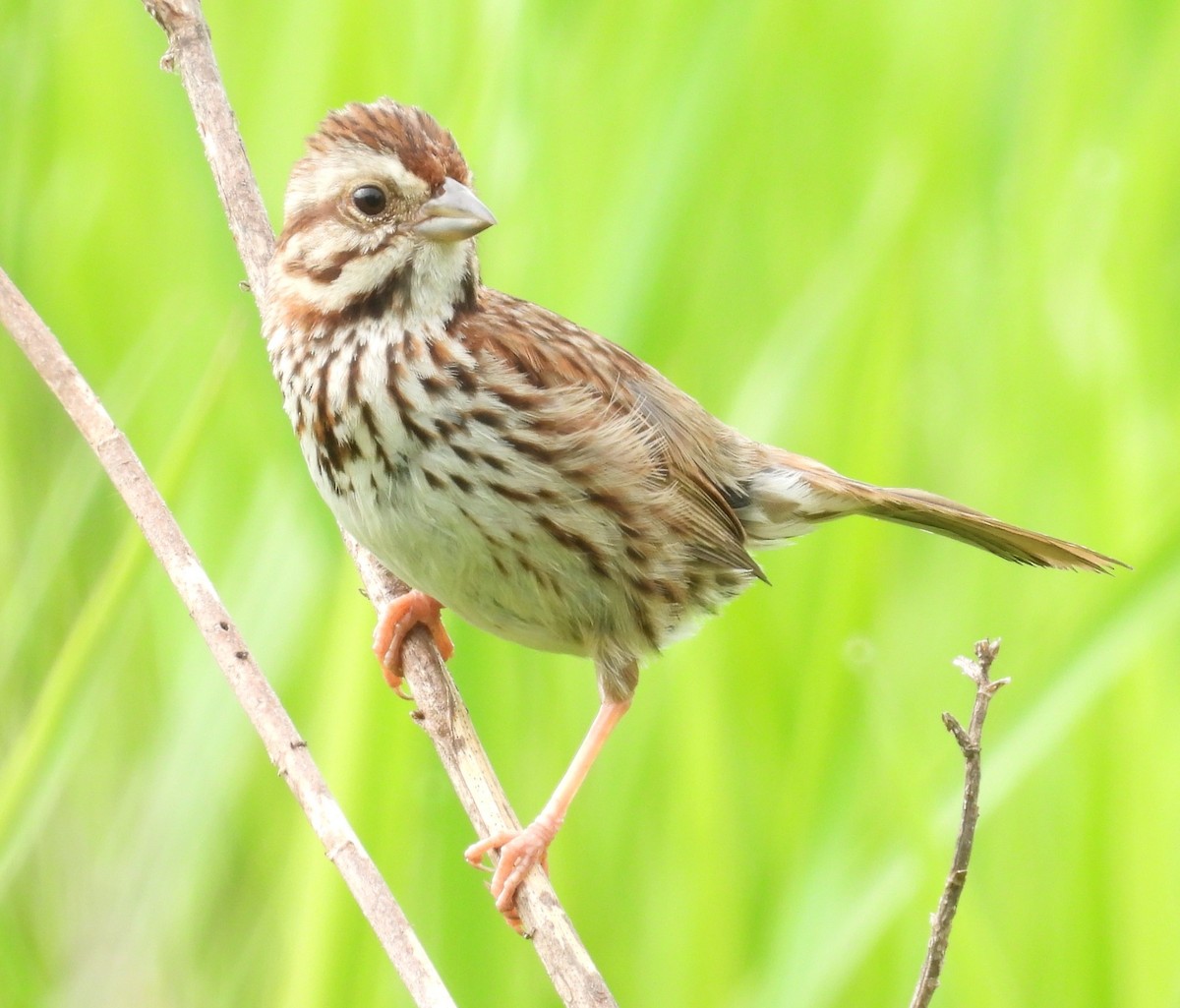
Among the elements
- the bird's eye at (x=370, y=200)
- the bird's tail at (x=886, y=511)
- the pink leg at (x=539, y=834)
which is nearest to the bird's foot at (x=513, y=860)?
the pink leg at (x=539, y=834)

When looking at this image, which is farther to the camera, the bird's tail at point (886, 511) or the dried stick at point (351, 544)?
the bird's tail at point (886, 511)

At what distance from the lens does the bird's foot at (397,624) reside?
2.83 meters

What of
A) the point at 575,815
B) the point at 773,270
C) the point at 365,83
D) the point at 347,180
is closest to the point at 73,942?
the point at 575,815

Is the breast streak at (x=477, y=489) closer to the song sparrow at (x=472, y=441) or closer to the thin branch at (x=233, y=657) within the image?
the song sparrow at (x=472, y=441)

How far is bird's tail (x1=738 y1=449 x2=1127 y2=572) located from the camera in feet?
9.09

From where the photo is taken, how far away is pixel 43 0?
10.6 feet

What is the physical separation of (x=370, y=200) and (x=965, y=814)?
4.14ft

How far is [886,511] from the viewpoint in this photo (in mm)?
2920

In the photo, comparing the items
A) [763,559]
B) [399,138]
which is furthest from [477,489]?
[763,559]

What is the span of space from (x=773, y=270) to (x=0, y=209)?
58.2 inches

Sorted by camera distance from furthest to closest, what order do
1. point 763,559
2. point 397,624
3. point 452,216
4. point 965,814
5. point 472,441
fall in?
point 763,559 < point 397,624 < point 472,441 < point 452,216 < point 965,814

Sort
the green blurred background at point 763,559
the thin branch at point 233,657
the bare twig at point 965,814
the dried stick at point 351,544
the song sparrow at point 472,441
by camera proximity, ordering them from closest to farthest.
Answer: the bare twig at point 965,814 → the thin branch at point 233,657 → the dried stick at point 351,544 → the song sparrow at point 472,441 → the green blurred background at point 763,559

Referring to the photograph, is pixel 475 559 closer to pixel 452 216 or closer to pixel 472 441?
pixel 472 441

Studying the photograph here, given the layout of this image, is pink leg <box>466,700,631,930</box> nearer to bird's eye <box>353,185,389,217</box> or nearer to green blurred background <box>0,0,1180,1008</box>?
green blurred background <box>0,0,1180,1008</box>
